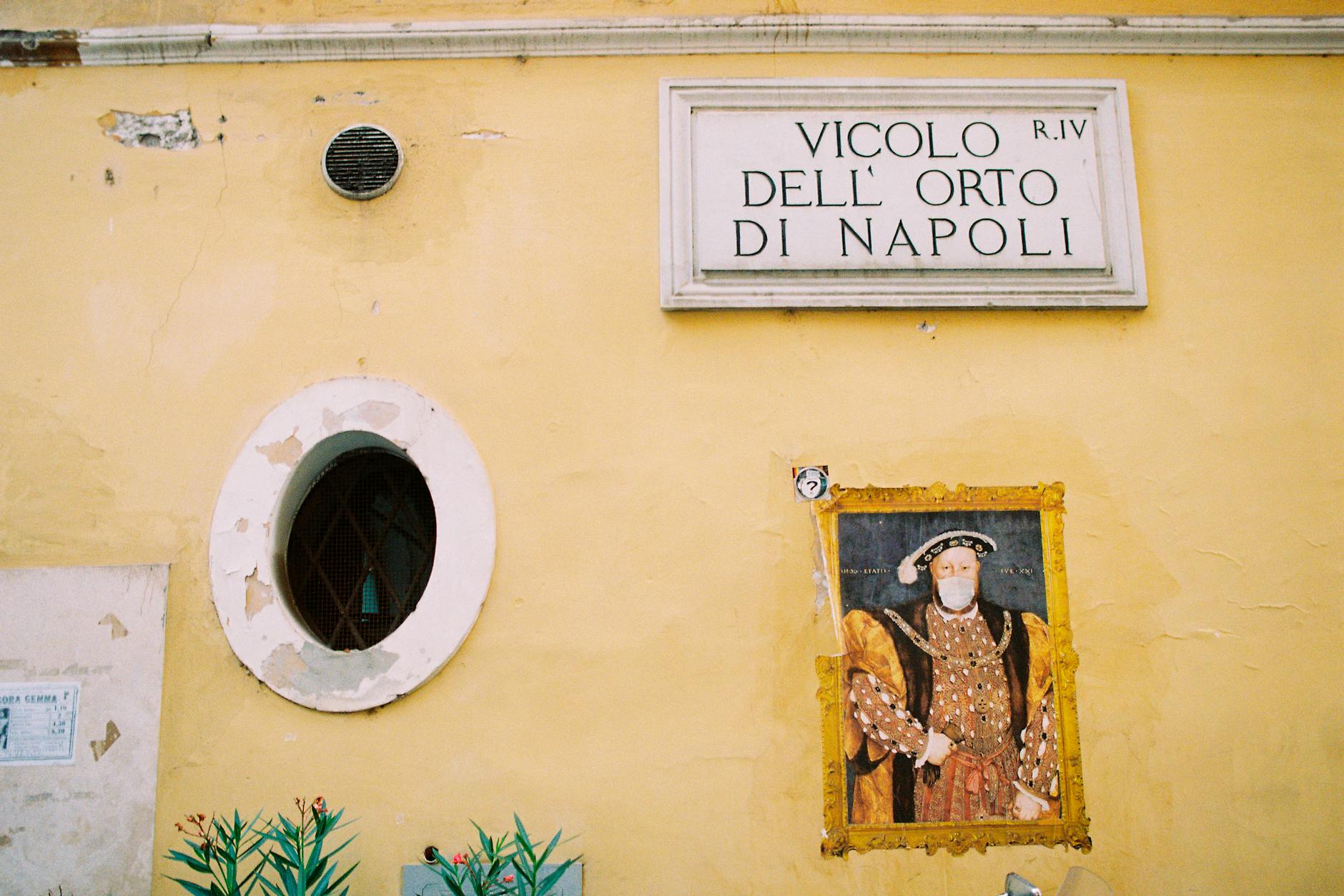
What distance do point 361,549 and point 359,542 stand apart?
0.09 feet

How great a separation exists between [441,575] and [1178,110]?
3.57 meters

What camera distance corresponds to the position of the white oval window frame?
3.40 meters

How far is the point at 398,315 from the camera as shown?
3.68 meters

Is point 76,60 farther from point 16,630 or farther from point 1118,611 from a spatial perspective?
point 1118,611

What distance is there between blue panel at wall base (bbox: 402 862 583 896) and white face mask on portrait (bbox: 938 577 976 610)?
5.47 feet

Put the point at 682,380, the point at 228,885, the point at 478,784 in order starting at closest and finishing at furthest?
the point at 228,885
the point at 478,784
the point at 682,380

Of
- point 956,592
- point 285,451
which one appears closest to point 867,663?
point 956,592

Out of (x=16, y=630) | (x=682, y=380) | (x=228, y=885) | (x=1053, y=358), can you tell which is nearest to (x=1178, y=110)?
(x=1053, y=358)

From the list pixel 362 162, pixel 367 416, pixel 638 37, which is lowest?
pixel 367 416

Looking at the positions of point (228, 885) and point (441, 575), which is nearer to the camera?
point (228, 885)

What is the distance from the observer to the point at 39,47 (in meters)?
3.82

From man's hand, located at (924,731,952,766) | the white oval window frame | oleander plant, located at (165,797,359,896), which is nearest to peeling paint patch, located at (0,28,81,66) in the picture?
the white oval window frame

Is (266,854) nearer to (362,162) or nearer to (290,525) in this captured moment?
(290,525)

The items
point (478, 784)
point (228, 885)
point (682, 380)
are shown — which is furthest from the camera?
point (682, 380)
